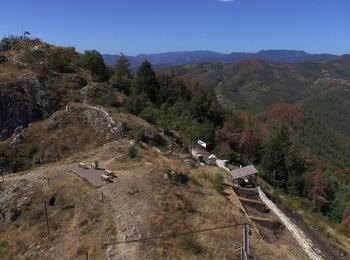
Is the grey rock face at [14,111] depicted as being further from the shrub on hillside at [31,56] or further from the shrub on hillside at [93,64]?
the shrub on hillside at [93,64]

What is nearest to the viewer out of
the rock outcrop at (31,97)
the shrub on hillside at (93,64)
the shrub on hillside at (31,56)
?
the rock outcrop at (31,97)

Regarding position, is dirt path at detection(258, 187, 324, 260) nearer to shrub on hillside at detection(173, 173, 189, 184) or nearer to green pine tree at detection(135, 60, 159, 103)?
shrub on hillside at detection(173, 173, 189, 184)

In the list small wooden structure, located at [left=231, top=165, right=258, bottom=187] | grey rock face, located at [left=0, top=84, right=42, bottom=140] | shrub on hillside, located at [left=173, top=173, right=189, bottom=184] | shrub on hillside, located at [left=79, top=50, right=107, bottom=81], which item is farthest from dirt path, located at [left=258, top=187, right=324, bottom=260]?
shrub on hillside, located at [left=79, top=50, right=107, bottom=81]

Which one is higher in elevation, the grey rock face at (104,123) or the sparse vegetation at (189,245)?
the grey rock face at (104,123)

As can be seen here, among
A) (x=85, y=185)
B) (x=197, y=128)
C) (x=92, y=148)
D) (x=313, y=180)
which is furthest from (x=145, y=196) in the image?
(x=313, y=180)

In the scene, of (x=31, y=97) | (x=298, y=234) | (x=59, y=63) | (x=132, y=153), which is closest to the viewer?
(x=298, y=234)

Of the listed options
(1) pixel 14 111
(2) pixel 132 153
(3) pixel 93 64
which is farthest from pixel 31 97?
(2) pixel 132 153

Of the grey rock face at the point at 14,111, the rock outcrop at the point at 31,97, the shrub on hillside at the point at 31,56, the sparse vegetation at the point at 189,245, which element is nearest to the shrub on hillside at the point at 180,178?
the sparse vegetation at the point at 189,245

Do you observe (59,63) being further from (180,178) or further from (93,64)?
(180,178)

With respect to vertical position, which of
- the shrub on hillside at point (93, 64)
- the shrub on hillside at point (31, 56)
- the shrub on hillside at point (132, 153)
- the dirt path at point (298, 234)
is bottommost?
the dirt path at point (298, 234)
